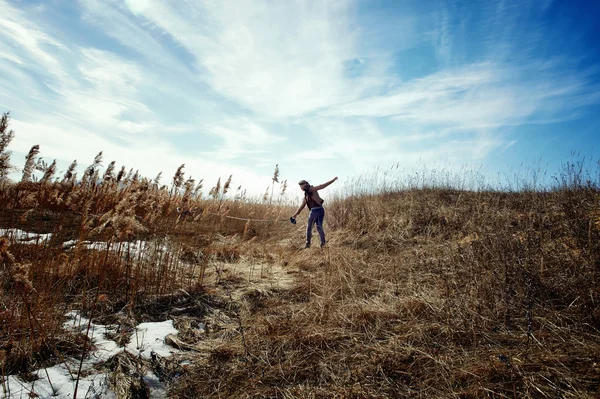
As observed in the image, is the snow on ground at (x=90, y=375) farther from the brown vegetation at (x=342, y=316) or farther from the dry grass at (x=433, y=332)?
the dry grass at (x=433, y=332)

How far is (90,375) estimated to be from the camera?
2365 mm

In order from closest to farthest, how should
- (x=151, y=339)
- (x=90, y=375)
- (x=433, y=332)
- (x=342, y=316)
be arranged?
(x=90, y=375)
(x=433, y=332)
(x=151, y=339)
(x=342, y=316)

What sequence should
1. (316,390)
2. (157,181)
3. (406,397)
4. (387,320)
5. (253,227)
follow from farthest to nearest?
(253,227) → (157,181) → (387,320) → (316,390) → (406,397)

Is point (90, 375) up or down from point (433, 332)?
down

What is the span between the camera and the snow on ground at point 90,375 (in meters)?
2.08

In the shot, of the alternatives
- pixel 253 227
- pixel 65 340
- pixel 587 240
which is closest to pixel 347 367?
pixel 65 340

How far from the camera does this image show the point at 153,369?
254 cm

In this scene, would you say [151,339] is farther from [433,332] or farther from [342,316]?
[433,332]

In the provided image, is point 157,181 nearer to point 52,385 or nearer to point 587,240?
point 52,385

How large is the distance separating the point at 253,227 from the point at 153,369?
29.5ft

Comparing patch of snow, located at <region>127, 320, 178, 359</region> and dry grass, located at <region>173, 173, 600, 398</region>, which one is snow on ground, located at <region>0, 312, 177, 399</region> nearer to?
patch of snow, located at <region>127, 320, 178, 359</region>

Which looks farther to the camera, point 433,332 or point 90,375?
point 433,332

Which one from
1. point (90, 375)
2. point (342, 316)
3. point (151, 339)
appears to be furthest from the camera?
point (342, 316)

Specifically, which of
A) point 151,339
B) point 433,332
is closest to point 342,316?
point 433,332
